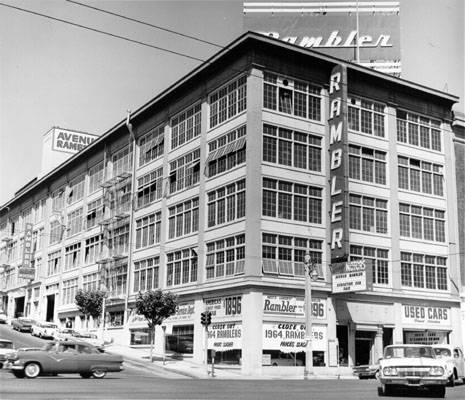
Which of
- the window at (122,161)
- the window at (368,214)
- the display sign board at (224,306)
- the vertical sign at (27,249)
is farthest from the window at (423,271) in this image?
the vertical sign at (27,249)

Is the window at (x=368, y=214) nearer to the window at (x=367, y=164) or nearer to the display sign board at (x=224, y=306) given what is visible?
the window at (x=367, y=164)

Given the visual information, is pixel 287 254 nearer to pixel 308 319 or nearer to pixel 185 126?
pixel 308 319

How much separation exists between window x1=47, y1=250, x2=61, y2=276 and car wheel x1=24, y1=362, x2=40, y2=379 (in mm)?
49408

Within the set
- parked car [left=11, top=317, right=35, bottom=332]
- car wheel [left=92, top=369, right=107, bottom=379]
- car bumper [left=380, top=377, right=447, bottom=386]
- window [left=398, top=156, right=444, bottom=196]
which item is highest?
window [left=398, top=156, right=444, bottom=196]

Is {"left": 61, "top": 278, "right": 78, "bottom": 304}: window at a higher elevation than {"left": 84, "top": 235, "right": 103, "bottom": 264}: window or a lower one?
lower

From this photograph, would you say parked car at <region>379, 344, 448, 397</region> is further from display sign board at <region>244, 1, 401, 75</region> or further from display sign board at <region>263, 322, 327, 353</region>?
display sign board at <region>244, 1, 401, 75</region>

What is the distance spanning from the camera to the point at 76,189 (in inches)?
2889

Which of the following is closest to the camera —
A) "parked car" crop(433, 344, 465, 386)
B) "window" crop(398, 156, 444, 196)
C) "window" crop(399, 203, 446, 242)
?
"parked car" crop(433, 344, 465, 386)

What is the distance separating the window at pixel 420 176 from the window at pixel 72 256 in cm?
3550

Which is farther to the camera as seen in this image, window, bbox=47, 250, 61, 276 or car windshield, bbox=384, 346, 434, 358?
window, bbox=47, 250, 61, 276

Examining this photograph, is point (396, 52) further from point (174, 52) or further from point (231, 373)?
point (174, 52)

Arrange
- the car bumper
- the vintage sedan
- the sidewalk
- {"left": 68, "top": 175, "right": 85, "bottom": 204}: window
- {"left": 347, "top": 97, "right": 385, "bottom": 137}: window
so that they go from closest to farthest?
the car bumper, the vintage sedan, the sidewalk, {"left": 347, "top": 97, "right": 385, "bottom": 137}: window, {"left": 68, "top": 175, "right": 85, "bottom": 204}: window

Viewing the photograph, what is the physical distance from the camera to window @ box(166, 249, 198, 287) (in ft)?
161

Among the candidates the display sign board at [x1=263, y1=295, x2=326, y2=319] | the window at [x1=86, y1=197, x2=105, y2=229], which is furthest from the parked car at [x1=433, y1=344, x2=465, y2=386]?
the window at [x1=86, y1=197, x2=105, y2=229]
